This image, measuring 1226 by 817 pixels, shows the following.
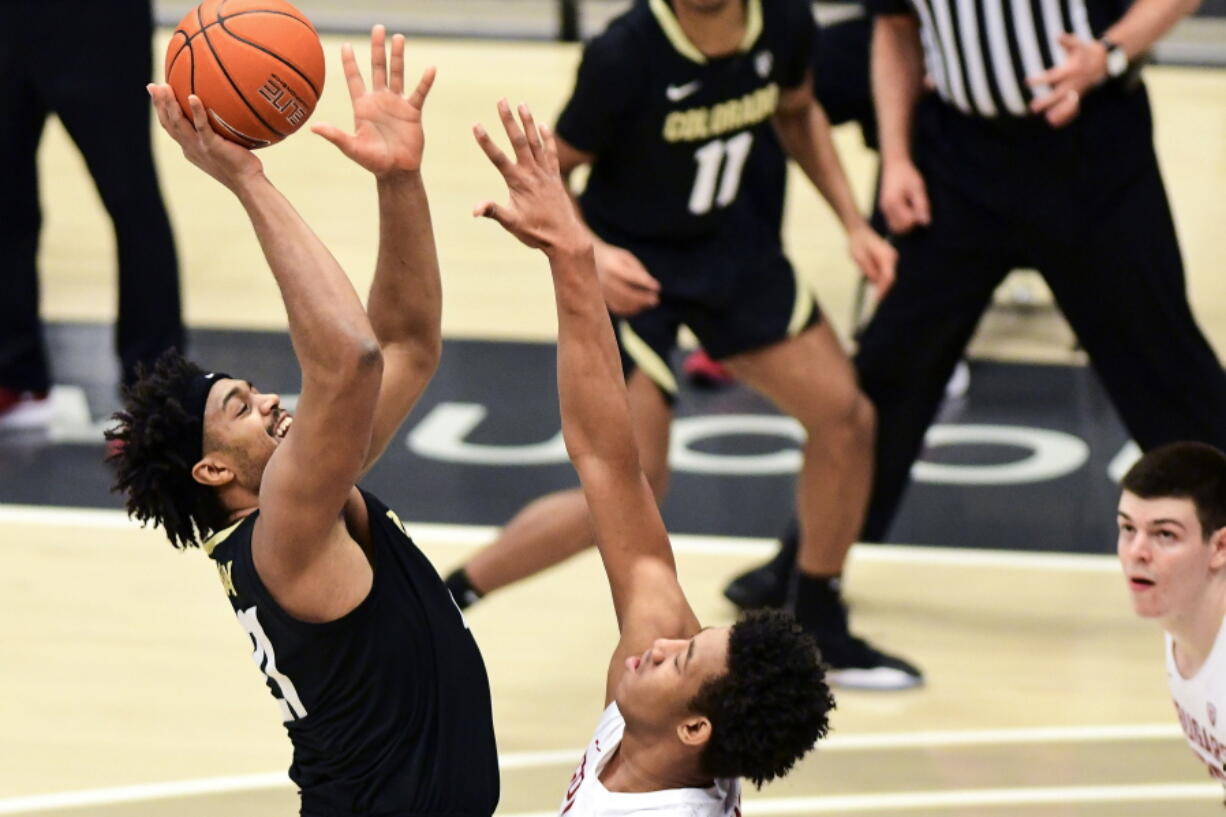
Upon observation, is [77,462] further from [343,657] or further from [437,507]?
[343,657]

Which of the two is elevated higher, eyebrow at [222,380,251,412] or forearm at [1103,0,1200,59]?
forearm at [1103,0,1200,59]

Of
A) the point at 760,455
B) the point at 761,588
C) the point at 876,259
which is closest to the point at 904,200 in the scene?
the point at 876,259

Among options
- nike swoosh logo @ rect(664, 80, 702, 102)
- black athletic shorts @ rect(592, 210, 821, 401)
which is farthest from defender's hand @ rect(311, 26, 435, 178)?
black athletic shorts @ rect(592, 210, 821, 401)

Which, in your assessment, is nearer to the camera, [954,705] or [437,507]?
[954,705]

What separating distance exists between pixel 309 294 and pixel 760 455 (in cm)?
348

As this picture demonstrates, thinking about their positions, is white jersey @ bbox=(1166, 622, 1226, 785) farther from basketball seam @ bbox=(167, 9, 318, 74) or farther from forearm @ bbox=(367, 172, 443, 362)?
basketball seam @ bbox=(167, 9, 318, 74)

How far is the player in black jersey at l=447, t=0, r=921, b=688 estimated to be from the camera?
4.48 metres

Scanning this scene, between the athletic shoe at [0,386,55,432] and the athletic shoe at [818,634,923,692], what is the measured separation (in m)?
2.74

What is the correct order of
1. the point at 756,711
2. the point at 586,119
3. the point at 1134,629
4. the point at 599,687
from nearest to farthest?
the point at 756,711, the point at 586,119, the point at 599,687, the point at 1134,629

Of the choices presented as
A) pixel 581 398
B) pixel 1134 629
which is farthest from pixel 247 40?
pixel 1134 629

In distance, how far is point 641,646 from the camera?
3021 mm

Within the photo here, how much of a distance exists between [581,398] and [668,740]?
0.59 meters

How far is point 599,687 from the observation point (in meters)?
4.76

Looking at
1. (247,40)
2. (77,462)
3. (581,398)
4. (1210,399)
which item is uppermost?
(247,40)
